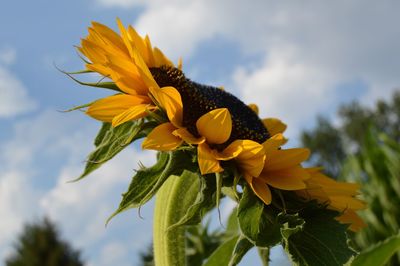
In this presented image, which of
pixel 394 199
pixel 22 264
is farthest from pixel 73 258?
pixel 394 199

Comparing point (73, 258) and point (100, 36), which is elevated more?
point (73, 258)

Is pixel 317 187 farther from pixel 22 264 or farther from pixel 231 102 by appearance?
pixel 22 264

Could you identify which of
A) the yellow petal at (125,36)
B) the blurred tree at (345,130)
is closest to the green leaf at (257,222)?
the yellow petal at (125,36)

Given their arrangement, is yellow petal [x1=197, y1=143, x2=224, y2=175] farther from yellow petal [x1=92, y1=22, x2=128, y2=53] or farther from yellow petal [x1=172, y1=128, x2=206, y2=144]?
yellow petal [x1=92, y1=22, x2=128, y2=53]

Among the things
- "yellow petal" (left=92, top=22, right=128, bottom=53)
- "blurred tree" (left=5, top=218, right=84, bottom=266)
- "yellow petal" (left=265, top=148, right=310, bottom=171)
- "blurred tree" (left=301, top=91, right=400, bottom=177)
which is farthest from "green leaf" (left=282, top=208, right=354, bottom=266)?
"blurred tree" (left=301, top=91, right=400, bottom=177)

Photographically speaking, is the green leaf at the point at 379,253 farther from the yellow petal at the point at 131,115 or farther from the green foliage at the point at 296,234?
the yellow petal at the point at 131,115

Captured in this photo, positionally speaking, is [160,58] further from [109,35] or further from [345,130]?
[345,130]
